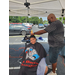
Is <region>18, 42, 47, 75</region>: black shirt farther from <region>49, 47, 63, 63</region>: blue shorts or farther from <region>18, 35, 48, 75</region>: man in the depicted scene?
<region>49, 47, 63, 63</region>: blue shorts

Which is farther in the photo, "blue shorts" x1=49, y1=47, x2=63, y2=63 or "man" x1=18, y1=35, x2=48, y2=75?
"blue shorts" x1=49, y1=47, x2=63, y2=63

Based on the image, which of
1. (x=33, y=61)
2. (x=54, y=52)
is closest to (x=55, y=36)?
(x=54, y=52)

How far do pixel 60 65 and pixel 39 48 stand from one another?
1.21m

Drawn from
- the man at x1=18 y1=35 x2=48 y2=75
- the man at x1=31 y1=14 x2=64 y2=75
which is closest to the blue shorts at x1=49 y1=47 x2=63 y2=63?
the man at x1=31 y1=14 x2=64 y2=75

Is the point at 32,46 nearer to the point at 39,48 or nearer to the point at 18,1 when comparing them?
the point at 39,48

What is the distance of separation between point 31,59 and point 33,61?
64mm

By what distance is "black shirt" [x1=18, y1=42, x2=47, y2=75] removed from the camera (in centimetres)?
137

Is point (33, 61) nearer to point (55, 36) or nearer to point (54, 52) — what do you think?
point (54, 52)

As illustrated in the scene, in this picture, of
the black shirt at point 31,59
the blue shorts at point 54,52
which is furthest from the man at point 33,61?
the blue shorts at point 54,52

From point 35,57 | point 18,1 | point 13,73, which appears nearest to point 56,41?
point 35,57

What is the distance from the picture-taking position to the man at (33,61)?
1381 mm
